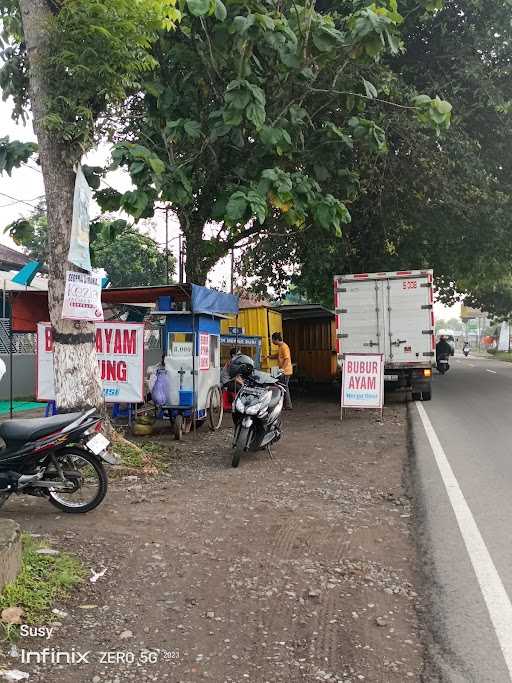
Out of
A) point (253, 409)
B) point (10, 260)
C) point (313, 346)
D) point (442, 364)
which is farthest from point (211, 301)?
point (442, 364)

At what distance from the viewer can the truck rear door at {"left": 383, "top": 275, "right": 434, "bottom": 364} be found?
14.0 m

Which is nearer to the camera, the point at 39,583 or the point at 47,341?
the point at 39,583

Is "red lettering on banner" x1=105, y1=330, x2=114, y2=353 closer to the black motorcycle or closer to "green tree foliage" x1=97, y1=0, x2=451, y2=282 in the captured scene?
"green tree foliage" x1=97, y1=0, x2=451, y2=282

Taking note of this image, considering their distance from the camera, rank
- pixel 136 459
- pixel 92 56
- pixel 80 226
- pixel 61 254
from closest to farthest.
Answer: pixel 92 56, pixel 80 226, pixel 61 254, pixel 136 459

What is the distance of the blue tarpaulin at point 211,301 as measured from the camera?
899 cm

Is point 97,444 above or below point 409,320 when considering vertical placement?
below

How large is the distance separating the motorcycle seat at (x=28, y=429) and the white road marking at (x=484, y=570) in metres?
3.37

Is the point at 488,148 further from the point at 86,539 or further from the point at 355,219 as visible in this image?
the point at 86,539

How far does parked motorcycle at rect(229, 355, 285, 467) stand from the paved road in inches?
75.3

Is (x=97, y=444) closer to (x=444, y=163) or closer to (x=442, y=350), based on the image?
(x=444, y=163)

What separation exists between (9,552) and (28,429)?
156 cm

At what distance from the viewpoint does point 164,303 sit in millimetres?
9375

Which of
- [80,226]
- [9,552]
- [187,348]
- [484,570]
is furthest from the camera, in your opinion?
[187,348]

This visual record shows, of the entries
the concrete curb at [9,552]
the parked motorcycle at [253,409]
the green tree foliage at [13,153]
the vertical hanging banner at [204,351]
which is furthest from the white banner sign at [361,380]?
the concrete curb at [9,552]
